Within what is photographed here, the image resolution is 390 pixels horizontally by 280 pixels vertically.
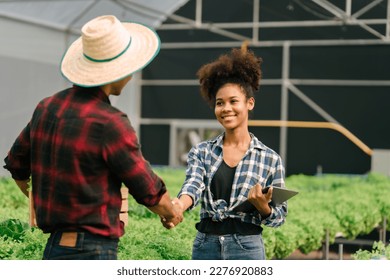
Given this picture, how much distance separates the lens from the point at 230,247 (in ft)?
12.0

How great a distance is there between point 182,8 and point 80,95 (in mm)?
18119

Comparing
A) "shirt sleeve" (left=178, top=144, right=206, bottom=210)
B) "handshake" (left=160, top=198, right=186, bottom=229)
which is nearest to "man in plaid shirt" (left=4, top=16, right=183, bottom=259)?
"handshake" (left=160, top=198, right=186, bottom=229)

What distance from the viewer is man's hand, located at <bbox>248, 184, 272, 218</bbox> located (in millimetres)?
3525

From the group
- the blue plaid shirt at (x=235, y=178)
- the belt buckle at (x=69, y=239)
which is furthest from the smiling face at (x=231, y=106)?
the belt buckle at (x=69, y=239)

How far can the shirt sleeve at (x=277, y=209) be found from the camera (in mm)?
3664

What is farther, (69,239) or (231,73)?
(231,73)

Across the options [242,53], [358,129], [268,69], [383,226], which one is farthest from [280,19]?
[242,53]

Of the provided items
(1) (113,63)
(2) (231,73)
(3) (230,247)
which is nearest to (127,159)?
(1) (113,63)

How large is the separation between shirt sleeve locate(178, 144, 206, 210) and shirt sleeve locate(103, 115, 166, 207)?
589mm

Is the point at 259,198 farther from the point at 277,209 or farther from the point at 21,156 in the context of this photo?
the point at 21,156

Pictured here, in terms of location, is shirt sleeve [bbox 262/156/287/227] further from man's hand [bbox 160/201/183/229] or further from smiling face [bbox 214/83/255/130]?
man's hand [bbox 160/201/183/229]

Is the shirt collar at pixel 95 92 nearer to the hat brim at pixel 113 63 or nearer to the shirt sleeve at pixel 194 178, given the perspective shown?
the hat brim at pixel 113 63

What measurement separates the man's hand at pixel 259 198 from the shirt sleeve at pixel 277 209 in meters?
0.09

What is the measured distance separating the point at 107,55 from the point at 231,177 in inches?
34.3
